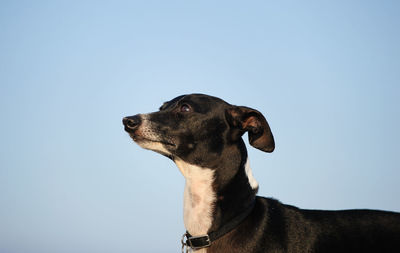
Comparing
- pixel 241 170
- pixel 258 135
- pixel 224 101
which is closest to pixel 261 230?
pixel 241 170

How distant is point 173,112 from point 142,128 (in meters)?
0.51

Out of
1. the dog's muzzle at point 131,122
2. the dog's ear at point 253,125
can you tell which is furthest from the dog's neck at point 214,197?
the dog's muzzle at point 131,122

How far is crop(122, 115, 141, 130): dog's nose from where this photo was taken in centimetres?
605

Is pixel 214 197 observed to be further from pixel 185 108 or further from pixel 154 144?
pixel 185 108

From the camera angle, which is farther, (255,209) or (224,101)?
(224,101)

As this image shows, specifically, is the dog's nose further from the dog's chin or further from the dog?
the dog's chin

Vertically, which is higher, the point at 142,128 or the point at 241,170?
the point at 142,128

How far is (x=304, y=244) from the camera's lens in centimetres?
558

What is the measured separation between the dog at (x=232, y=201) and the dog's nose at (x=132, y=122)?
14 mm

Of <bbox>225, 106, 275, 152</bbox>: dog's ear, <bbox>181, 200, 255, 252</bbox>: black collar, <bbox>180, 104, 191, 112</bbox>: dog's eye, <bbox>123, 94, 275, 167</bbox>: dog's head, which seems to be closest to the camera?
<bbox>181, 200, 255, 252</bbox>: black collar

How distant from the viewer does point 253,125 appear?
6.27 meters

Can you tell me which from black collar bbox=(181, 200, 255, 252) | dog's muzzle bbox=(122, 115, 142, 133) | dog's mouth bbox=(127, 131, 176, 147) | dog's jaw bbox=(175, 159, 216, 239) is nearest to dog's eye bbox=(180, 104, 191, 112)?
dog's mouth bbox=(127, 131, 176, 147)

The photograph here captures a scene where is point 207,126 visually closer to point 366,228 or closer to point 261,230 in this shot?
point 261,230

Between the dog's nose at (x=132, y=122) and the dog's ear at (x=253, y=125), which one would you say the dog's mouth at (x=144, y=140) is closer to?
the dog's nose at (x=132, y=122)
